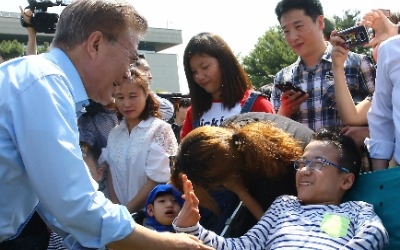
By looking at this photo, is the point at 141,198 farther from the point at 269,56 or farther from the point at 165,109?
the point at 269,56

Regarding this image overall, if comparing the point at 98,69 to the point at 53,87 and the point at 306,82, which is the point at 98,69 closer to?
the point at 53,87

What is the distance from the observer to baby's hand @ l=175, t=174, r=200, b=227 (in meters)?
2.33

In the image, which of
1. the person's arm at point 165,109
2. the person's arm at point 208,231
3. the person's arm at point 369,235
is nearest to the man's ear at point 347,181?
the person's arm at point 369,235

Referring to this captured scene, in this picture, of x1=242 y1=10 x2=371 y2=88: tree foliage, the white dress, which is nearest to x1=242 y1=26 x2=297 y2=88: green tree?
x1=242 y1=10 x2=371 y2=88: tree foliage

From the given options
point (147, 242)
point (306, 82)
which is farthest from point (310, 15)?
point (147, 242)

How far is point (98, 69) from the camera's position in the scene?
1.95m

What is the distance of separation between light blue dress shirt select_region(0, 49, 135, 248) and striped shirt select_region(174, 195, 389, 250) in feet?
2.37

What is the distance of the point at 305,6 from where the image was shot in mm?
3846

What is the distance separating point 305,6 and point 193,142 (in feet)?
5.27

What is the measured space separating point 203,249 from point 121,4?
0.91 metres

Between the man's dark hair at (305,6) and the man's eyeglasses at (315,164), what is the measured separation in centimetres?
144

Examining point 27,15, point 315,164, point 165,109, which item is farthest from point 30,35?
point 315,164

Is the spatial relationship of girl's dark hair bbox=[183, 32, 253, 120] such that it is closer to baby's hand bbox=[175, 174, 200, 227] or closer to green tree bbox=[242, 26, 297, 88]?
baby's hand bbox=[175, 174, 200, 227]

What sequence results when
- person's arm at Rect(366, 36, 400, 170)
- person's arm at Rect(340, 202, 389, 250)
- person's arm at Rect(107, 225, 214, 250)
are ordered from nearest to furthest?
person's arm at Rect(107, 225, 214, 250) < person's arm at Rect(340, 202, 389, 250) < person's arm at Rect(366, 36, 400, 170)
